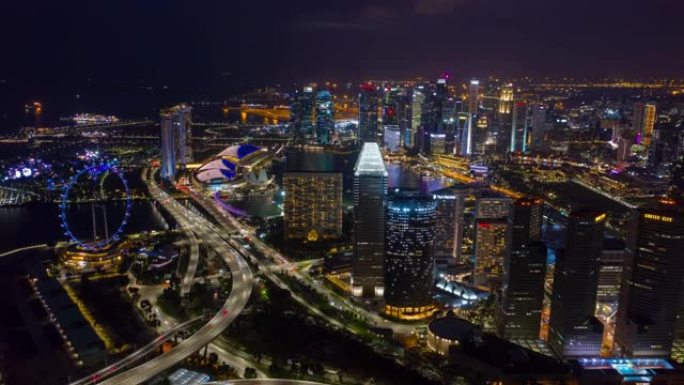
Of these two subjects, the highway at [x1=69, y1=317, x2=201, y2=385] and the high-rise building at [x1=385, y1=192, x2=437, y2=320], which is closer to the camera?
the highway at [x1=69, y1=317, x2=201, y2=385]

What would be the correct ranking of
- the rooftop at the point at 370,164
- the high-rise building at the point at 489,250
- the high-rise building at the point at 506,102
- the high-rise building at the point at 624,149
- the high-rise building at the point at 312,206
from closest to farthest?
the rooftop at the point at 370,164 < the high-rise building at the point at 489,250 < the high-rise building at the point at 312,206 < the high-rise building at the point at 624,149 < the high-rise building at the point at 506,102

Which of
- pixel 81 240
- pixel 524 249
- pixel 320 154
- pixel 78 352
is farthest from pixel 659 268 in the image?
pixel 320 154

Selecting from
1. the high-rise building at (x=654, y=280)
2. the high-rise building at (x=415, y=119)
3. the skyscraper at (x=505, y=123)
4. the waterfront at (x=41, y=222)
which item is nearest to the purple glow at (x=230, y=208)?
the waterfront at (x=41, y=222)

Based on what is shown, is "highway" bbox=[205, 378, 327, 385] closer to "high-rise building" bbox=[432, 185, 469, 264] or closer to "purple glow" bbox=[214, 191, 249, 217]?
"high-rise building" bbox=[432, 185, 469, 264]

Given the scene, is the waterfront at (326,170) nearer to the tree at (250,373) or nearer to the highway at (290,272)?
the highway at (290,272)

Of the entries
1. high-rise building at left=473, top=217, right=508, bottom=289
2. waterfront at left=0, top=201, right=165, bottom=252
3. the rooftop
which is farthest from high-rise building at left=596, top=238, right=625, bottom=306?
waterfront at left=0, top=201, right=165, bottom=252

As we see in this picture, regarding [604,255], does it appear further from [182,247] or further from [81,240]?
[81,240]
